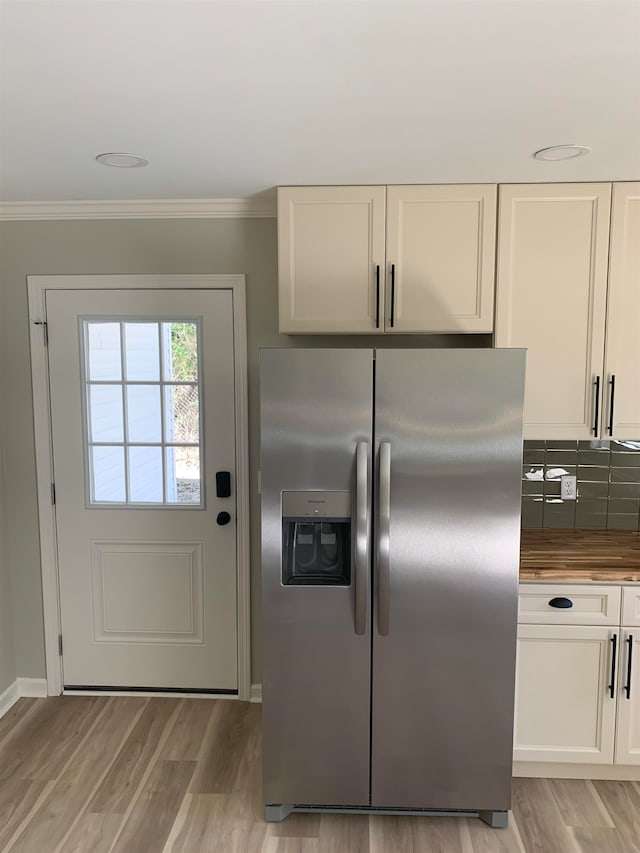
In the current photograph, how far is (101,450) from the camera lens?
2.92m

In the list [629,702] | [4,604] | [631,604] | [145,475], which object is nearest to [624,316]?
[631,604]

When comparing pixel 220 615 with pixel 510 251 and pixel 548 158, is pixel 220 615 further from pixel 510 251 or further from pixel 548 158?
pixel 548 158

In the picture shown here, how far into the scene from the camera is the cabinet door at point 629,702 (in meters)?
2.29

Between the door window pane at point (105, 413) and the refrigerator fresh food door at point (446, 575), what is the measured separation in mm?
1447

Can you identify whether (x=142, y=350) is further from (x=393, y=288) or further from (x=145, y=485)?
(x=393, y=288)

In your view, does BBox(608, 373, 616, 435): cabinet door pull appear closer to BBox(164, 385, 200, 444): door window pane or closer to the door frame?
the door frame

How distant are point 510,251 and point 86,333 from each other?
1965 mm

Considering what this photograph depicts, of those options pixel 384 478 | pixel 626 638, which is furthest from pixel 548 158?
pixel 626 638

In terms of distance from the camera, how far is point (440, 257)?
240cm

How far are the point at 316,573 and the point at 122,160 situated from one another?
5.34ft

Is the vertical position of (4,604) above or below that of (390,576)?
below

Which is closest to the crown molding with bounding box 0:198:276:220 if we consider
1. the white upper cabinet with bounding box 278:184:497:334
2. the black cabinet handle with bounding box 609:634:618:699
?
the white upper cabinet with bounding box 278:184:497:334

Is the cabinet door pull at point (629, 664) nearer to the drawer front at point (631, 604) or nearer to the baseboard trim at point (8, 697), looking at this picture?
the drawer front at point (631, 604)

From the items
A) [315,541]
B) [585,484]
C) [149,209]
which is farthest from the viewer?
[585,484]
